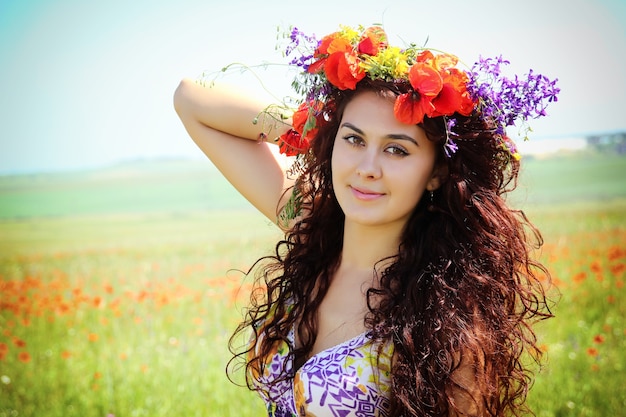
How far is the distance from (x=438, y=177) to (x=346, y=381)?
76 cm

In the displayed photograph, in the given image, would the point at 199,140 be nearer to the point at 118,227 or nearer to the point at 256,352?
the point at 256,352

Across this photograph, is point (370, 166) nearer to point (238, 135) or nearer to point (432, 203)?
point (432, 203)

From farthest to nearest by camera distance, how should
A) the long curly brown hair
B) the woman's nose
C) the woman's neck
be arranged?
the woman's neck < the woman's nose < the long curly brown hair

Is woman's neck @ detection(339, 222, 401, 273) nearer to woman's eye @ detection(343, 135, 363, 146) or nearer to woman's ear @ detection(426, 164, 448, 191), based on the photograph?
woman's ear @ detection(426, 164, 448, 191)

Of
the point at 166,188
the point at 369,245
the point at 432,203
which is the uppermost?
the point at 432,203

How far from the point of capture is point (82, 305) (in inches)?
206

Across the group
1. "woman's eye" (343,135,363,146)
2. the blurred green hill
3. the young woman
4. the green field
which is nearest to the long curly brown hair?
the young woman

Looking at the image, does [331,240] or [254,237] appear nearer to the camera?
[331,240]

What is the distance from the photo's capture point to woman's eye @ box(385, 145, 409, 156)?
6.65 ft

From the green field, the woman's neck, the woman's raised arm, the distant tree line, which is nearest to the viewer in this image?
the woman's neck

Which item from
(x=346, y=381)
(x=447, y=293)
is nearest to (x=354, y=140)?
(x=447, y=293)

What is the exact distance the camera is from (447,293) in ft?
6.55

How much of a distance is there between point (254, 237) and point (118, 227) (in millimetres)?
1797

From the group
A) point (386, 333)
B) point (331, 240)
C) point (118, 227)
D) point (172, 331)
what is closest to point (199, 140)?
point (331, 240)
